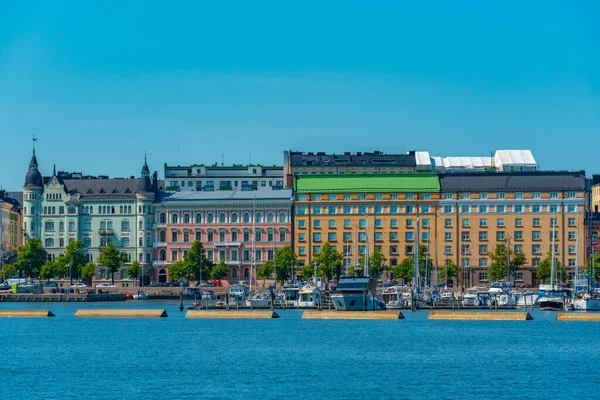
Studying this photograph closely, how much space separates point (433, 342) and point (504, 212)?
89045mm

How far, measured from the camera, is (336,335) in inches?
4065

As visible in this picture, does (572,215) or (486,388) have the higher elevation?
(572,215)

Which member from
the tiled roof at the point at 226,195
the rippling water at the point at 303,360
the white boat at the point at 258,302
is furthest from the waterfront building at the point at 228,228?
the rippling water at the point at 303,360

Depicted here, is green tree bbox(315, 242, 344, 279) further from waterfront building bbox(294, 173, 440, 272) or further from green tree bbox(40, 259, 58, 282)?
green tree bbox(40, 259, 58, 282)

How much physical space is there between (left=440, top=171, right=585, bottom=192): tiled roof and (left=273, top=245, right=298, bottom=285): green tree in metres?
21.4

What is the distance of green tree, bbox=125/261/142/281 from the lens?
186 meters

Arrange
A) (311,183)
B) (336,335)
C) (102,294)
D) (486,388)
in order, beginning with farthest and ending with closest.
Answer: (311,183) → (102,294) → (336,335) → (486,388)

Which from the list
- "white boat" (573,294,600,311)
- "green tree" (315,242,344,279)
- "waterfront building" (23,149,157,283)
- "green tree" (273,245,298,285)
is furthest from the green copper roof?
"white boat" (573,294,600,311)

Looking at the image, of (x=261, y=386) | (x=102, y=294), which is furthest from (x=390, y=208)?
(x=261, y=386)

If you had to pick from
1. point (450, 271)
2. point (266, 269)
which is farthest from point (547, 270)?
point (266, 269)

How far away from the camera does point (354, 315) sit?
121375 millimetres

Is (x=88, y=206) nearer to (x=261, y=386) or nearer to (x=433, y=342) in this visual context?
(x=433, y=342)

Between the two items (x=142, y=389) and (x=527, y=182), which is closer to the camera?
(x=142, y=389)

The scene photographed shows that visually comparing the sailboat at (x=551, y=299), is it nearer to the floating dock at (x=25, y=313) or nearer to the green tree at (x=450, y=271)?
the green tree at (x=450, y=271)
